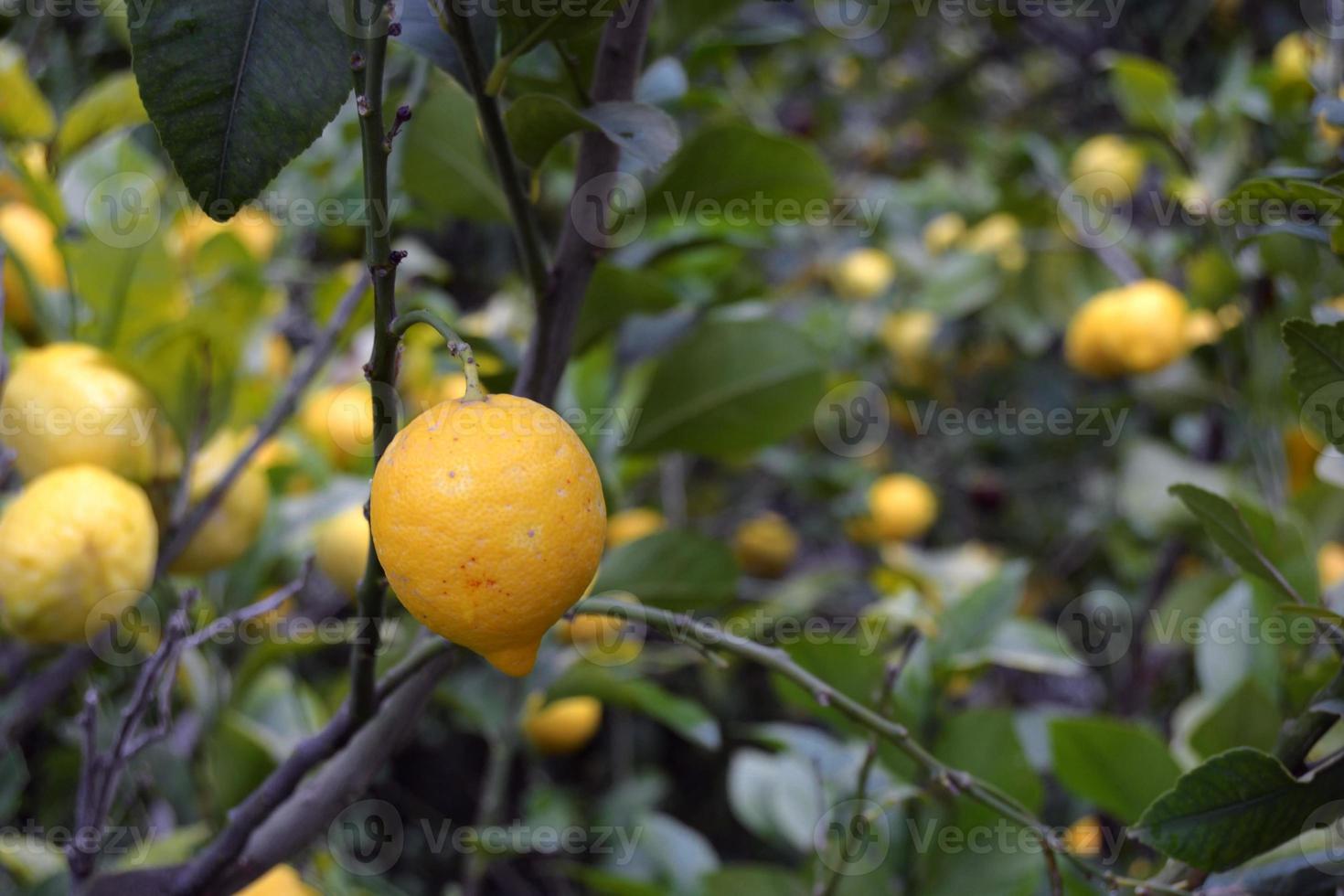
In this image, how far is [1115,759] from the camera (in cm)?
71

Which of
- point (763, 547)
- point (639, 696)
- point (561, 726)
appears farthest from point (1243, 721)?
point (763, 547)

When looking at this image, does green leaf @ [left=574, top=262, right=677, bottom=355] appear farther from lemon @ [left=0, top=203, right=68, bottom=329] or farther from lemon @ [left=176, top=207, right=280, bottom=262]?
lemon @ [left=176, top=207, right=280, bottom=262]

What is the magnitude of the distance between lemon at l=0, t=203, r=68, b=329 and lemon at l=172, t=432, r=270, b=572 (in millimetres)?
199

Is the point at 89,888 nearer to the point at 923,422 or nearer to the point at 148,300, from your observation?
the point at 148,300

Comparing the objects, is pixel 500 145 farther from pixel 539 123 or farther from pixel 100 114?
pixel 100 114

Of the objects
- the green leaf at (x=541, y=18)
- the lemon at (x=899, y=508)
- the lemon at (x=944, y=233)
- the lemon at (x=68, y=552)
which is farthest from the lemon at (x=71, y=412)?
the lemon at (x=944, y=233)

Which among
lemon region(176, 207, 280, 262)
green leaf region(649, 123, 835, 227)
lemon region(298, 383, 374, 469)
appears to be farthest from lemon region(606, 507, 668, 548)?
green leaf region(649, 123, 835, 227)

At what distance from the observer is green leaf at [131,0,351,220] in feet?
1.28

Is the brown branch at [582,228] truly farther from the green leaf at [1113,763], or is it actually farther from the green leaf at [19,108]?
the green leaf at [19,108]

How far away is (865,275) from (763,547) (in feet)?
1.92

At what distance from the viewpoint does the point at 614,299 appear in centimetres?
78

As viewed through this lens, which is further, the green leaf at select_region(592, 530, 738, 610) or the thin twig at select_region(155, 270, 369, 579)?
the green leaf at select_region(592, 530, 738, 610)

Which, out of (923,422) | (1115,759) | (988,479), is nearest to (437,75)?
(1115,759)

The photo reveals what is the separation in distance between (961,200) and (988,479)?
0.56 meters
